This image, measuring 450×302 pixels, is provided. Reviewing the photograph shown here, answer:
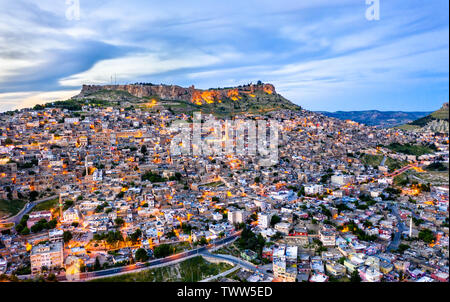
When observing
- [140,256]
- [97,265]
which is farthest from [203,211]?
[97,265]

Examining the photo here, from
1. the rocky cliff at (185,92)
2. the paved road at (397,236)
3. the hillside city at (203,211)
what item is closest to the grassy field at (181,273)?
the hillside city at (203,211)

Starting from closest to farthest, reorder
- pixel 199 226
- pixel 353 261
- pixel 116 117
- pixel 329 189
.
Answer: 1. pixel 353 261
2. pixel 199 226
3. pixel 329 189
4. pixel 116 117

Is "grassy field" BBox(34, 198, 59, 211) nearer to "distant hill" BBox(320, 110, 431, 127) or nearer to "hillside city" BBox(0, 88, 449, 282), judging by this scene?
"hillside city" BBox(0, 88, 449, 282)

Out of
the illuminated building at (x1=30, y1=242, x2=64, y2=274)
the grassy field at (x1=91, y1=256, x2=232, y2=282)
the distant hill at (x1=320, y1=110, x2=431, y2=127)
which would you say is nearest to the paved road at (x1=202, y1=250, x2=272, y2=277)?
the grassy field at (x1=91, y1=256, x2=232, y2=282)

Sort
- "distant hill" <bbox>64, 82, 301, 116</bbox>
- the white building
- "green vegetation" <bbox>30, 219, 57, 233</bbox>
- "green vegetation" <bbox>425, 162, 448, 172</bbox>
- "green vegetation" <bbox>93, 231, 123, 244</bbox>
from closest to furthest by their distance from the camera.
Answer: "green vegetation" <bbox>93, 231, 123, 244</bbox> → "green vegetation" <bbox>30, 219, 57, 233</bbox> → the white building → "green vegetation" <bbox>425, 162, 448, 172</bbox> → "distant hill" <bbox>64, 82, 301, 116</bbox>

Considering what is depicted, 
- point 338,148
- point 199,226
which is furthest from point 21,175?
point 338,148

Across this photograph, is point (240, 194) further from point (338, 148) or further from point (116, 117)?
point (116, 117)

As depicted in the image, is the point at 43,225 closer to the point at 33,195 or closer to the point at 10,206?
the point at 10,206
